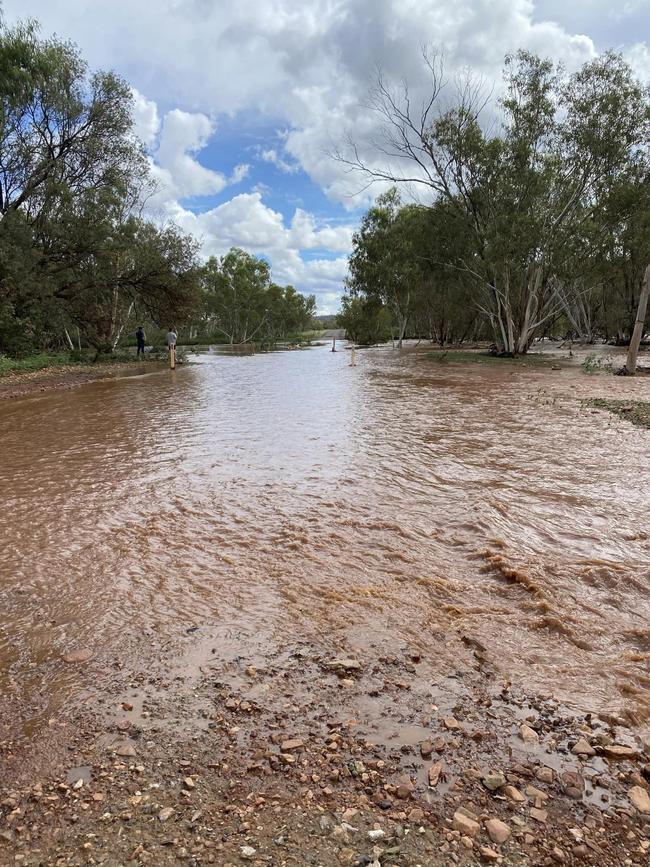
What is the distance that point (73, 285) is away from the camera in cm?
2483

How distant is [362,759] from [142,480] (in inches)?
204

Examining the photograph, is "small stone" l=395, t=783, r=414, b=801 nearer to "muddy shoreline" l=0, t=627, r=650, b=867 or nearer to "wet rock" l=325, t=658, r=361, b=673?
"muddy shoreline" l=0, t=627, r=650, b=867

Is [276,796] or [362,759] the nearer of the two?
[276,796]

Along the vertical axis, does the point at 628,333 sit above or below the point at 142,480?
above

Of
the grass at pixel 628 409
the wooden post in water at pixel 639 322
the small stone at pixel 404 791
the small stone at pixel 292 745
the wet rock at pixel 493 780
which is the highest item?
the wooden post in water at pixel 639 322

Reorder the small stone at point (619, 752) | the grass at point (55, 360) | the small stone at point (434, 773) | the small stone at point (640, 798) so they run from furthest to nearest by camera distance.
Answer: the grass at point (55, 360) < the small stone at point (619, 752) < the small stone at point (434, 773) < the small stone at point (640, 798)

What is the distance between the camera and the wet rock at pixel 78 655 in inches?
112

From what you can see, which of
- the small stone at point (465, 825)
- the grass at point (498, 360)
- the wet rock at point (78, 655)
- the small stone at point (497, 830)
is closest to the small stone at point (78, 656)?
the wet rock at point (78, 655)

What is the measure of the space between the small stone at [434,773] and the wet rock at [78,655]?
2.02 m

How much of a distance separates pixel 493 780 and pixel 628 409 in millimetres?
10389

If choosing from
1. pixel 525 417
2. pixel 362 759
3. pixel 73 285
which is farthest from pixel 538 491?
pixel 73 285

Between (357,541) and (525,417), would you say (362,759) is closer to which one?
(357,541)

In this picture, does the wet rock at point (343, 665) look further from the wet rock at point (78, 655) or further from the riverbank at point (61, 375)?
the riverbank at point (61, 375)

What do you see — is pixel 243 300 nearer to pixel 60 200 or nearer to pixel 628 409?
pixel 60 200
